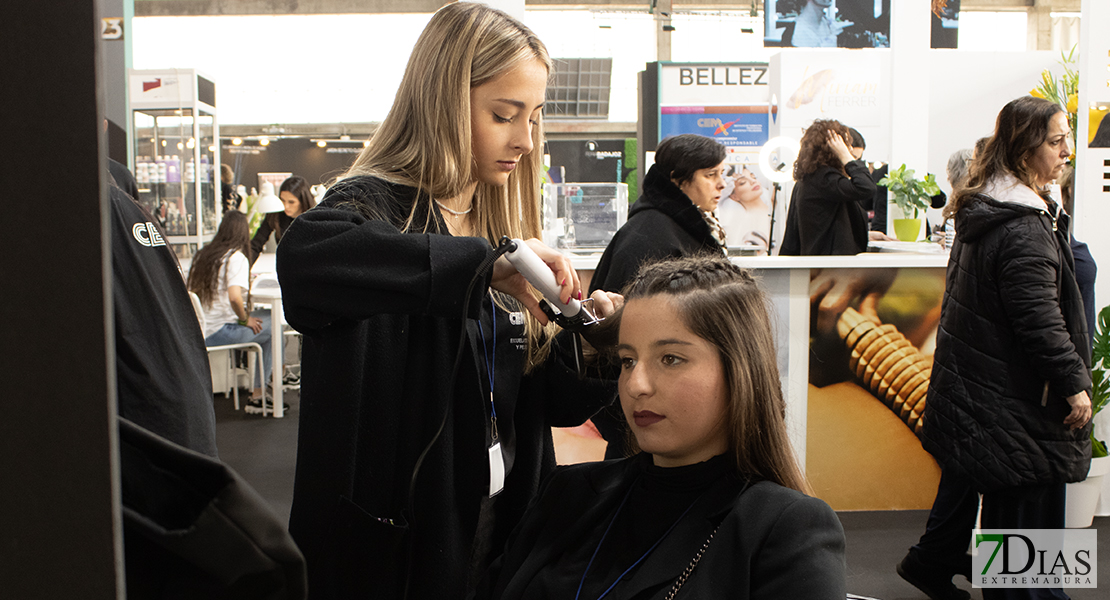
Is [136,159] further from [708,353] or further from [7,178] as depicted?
[7,178]

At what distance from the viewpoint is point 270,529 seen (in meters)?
0.42

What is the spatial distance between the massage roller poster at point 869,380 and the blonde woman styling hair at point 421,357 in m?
2.69

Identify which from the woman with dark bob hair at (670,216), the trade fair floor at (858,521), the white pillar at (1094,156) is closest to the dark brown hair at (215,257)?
the trade fair floor at (858,521)

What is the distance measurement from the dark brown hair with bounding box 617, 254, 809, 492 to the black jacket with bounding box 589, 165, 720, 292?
1.62 m

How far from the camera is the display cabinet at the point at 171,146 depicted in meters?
6.95

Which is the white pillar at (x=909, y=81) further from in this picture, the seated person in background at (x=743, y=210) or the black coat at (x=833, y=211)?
the black coat at (x=833, y=211)

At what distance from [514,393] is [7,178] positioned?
1066 mm

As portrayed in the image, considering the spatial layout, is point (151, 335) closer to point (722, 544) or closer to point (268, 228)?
point (722, 544)

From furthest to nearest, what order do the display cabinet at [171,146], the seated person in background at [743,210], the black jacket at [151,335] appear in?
the seated person in background at [743,210], the display cabinet at [171,146], the black jacket at [151,335]

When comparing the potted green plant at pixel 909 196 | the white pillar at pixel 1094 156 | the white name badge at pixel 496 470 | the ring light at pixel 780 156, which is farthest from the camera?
the ring light at pixel 780 156

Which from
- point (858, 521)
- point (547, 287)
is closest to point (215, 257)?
point (858, 521)

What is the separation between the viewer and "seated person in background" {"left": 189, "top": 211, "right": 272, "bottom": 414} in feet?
18.5

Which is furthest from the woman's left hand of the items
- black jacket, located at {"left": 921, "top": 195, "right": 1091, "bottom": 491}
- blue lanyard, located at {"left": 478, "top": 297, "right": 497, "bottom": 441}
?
black jacket, located at {"left": 921, "top": 195, "right": 1091, "bottom": 491}

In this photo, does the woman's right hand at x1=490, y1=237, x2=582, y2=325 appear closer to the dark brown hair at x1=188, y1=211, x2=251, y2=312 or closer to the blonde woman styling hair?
the blonde woman styling hair
